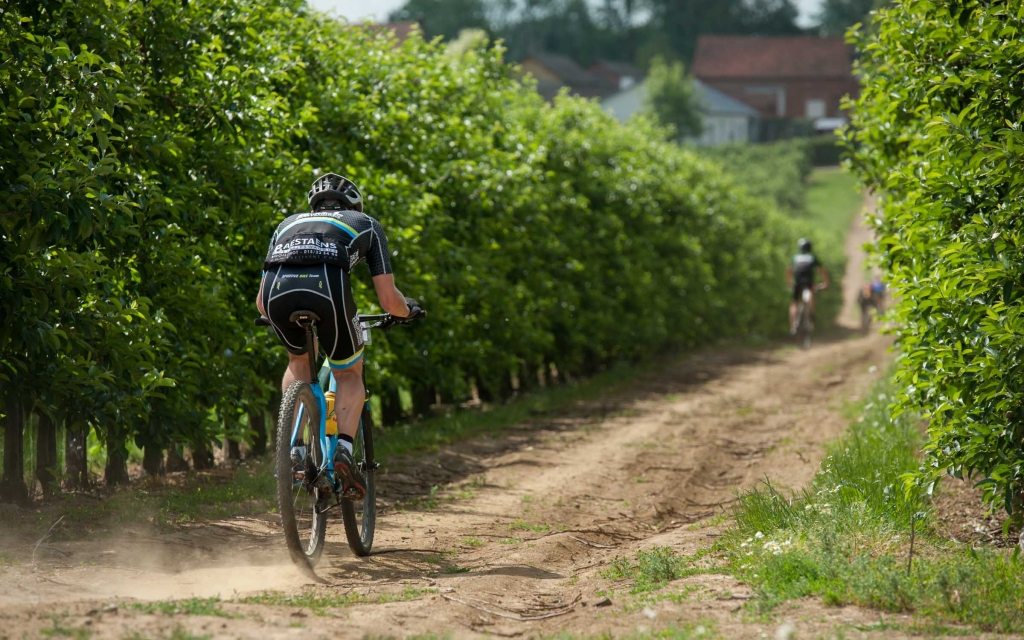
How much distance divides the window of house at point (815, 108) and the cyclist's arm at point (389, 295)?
115 metres

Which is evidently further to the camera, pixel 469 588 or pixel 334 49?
pixel 334 49

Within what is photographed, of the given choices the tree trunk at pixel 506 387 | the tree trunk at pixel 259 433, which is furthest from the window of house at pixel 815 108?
the tree trunk at pixel 259 433

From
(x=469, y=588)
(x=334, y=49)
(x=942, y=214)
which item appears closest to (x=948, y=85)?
(x=942, y=214)

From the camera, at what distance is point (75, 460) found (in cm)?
796

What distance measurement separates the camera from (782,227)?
32531mm

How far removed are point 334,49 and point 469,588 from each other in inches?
261

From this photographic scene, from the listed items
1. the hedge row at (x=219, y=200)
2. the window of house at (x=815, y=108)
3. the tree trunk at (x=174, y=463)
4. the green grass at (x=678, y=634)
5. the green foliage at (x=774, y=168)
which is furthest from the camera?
the window of house at (x=815, y=108)

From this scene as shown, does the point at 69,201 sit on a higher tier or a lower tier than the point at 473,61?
lower

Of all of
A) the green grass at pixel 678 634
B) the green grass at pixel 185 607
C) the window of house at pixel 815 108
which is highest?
the window of house at pixel 815 108

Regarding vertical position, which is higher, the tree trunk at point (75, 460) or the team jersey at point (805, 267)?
the team jersey at point (805, 267)

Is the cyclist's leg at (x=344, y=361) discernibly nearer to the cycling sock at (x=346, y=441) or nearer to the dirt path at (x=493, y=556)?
the cycling sock at (x=346, y=441)

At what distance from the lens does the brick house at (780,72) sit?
375ft

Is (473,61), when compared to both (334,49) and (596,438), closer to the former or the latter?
(334,49)

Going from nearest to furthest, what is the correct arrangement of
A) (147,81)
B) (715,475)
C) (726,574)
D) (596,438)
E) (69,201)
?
(726,574) < (69,201) < (147,81) < (715,475) < (596,438)
